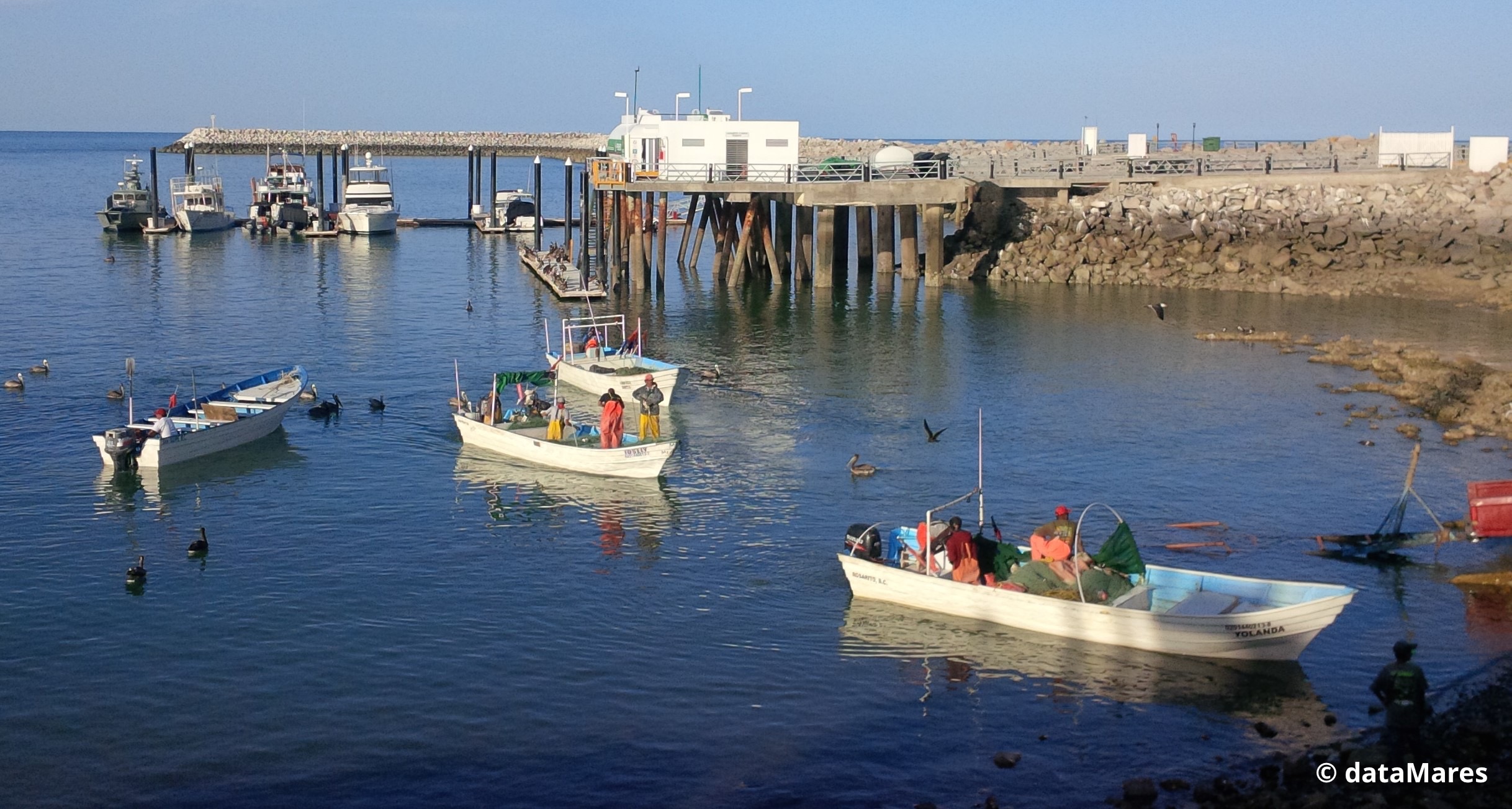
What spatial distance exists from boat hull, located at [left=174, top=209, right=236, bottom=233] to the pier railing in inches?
1451

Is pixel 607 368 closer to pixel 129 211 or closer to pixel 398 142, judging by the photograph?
pixel 129 211

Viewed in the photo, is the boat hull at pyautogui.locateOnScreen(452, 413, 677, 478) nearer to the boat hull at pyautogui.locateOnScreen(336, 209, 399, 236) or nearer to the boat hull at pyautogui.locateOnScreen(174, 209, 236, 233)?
the boat hull at pyautogui.locateOnScreen(336, 209, 399, 236)

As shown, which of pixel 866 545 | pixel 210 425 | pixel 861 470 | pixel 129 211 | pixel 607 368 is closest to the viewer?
pixel 866 545

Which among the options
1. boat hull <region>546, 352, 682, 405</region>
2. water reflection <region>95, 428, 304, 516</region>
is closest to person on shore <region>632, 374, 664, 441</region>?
boat hull <region>546, 352, 682, 405</region>

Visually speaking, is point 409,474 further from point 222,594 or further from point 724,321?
point 724,321

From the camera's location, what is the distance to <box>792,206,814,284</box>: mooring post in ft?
191

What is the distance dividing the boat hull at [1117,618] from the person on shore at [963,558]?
0.75 feet

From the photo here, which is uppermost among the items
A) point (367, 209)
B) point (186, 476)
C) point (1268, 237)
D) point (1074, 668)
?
point (367, 209)

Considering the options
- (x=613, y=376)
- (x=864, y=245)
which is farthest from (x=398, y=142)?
(x=613, y=376)

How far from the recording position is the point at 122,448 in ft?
98.2

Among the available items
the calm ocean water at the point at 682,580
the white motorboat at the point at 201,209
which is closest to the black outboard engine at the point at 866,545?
the calm ocean water at the point at 682,580

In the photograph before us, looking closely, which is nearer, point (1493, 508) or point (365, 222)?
point (1493, 508)

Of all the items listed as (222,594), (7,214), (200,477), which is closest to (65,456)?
(200,477)

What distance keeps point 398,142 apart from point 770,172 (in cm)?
10675
